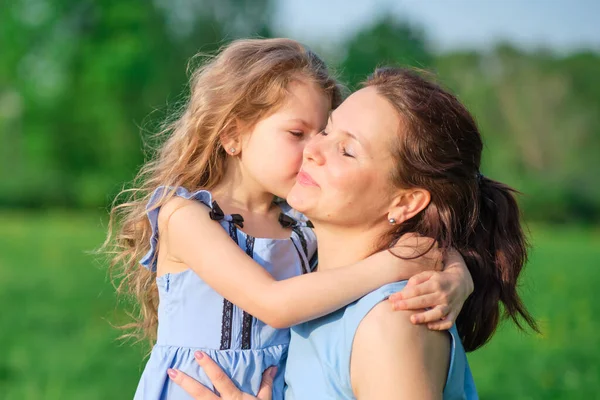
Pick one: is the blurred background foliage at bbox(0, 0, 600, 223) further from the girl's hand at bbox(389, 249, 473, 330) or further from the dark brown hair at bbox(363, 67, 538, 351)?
the girl's hand at bbox(389, 249, 473, 330)

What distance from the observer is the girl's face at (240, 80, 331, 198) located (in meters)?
3.41

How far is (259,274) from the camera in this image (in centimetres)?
302

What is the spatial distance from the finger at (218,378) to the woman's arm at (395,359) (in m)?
0.62

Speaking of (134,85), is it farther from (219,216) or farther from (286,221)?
(219,216)

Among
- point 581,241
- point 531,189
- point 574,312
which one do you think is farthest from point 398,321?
point 531,189

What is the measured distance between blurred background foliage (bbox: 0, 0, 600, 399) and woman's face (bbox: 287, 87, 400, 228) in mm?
416

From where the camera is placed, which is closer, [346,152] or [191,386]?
[346,152]

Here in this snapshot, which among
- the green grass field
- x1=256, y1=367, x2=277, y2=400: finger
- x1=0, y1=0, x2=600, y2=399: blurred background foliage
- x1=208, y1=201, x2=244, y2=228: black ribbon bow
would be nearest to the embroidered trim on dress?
x1=256, y1=367, x2=277, y2=400: finger

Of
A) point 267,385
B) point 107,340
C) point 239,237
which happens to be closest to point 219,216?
point 239,237

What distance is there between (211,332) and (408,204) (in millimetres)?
978

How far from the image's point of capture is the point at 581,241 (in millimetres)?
18125

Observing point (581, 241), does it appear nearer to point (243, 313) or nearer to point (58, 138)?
point (243, 313)

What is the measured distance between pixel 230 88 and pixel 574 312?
6.50 metres

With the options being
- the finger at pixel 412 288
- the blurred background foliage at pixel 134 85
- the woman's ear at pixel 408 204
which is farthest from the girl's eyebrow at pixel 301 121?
the blurred background foliage at pixel 134 85
